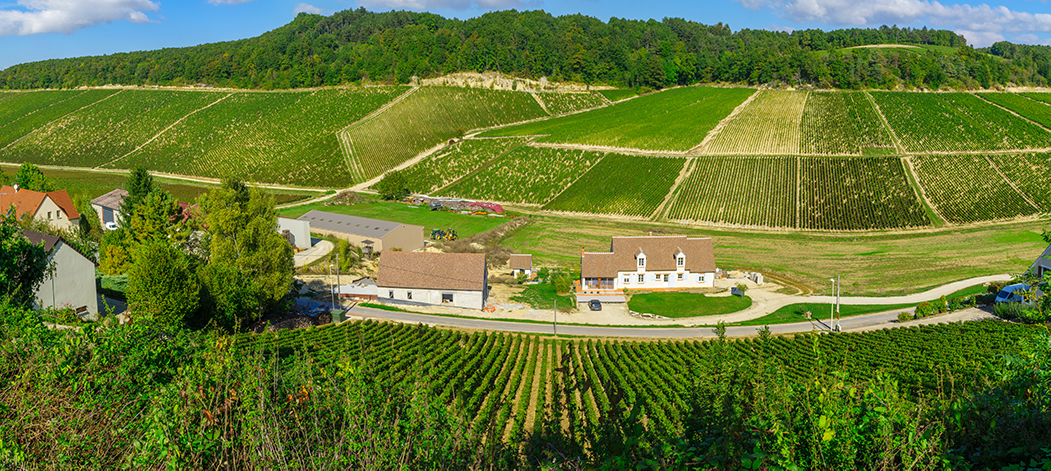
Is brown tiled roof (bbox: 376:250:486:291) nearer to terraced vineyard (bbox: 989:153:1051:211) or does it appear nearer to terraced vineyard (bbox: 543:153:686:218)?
terraced vineyard (bbox: 543:153:686:218)

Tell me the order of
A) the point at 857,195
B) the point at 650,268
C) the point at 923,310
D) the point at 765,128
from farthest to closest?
the point at 765,128, the point at 857,195, the point at 650,268, the point at 923,310

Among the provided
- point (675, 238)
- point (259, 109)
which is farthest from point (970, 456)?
point (259, 109)

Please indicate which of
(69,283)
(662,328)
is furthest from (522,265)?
(69,283)

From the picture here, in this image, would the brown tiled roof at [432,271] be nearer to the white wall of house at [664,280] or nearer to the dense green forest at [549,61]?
the white wall of house at [664,280]

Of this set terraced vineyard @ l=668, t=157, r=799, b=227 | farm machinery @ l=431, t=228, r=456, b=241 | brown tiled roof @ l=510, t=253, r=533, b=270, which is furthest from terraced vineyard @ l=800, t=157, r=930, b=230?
farm machinery @ l=431, t=228, r=456, b=241

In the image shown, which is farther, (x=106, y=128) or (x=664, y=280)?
(x=106, y=128)

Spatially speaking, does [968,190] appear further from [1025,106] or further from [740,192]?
[1025,106]

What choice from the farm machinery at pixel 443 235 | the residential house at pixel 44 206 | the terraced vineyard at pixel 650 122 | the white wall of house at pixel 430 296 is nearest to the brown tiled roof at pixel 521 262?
the white wall of house at pixel 430 296
